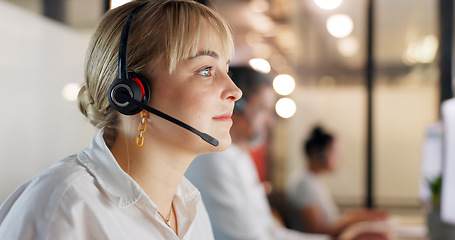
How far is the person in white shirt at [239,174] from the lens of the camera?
68.9 inches

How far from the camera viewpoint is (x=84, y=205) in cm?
74

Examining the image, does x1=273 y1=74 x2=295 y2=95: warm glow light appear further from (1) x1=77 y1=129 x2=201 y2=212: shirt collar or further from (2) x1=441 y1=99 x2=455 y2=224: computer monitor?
(1) x1=77 y1=129 x2=201 y2=212: shirt collar

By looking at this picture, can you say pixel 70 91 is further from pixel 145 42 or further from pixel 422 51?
pixel 422 51

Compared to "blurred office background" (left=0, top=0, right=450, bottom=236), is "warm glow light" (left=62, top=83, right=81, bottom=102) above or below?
above

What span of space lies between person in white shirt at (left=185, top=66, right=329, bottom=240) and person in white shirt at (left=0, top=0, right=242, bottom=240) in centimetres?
77

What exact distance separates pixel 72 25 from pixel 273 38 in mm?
4523

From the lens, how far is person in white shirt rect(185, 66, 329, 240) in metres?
1.75

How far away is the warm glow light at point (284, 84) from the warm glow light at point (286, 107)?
0.12 m

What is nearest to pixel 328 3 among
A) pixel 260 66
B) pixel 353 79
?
pixel 353 79

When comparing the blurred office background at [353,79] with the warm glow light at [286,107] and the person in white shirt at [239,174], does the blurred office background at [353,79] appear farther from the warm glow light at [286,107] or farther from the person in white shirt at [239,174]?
the person in white shirt at [239,174]

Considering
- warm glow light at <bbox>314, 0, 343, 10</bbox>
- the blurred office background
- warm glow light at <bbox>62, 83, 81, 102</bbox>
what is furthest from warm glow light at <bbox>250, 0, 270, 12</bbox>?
warm glow light at <bbox>62, 83, 81, 102</bbox>

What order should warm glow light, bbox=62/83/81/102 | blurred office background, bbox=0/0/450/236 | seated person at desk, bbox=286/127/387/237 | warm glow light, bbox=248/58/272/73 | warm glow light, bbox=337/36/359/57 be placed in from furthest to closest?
1. warm glow light, bbox=337/36/359/57
2. blurred office background, bbox=0/0/450/236
3. seated person at desk, bbox=286/127/387/237
4. warm glow light, bbox=248/58/272/73
5. warm glow light, bbox=62/83/81/102

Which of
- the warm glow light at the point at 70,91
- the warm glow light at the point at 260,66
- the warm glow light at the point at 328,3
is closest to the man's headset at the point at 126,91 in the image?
the warm glow light at the point at 70,91

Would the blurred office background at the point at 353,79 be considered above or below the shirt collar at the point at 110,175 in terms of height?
below
